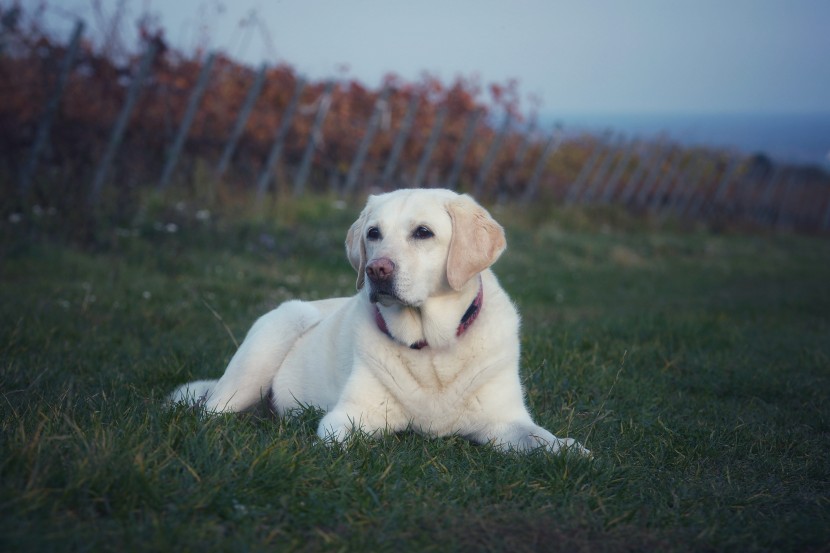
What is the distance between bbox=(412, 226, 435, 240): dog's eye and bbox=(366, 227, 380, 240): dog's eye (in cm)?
18

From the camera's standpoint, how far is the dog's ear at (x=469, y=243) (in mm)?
3566

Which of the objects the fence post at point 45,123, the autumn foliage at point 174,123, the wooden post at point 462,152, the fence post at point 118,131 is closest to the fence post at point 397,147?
the autumn foliage at point 174,123

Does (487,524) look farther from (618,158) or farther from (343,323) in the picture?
(618,158)

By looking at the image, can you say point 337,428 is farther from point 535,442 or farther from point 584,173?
point 584,173

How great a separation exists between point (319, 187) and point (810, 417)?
11.3 m

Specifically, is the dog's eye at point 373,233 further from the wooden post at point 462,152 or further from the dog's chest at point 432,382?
the wooden post at point 462,152

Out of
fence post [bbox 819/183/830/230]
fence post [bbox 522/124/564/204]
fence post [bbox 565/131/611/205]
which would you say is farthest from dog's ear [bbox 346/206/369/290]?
fence post [bbox 819/183/830/230]

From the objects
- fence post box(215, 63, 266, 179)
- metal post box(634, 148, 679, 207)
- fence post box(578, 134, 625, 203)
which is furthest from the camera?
metal post box(634, 148, 679, 207)

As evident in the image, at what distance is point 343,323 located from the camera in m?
4.03

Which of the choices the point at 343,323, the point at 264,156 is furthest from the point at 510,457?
the point at 264,156

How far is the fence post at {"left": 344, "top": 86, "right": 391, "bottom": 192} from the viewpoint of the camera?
47.9 feet

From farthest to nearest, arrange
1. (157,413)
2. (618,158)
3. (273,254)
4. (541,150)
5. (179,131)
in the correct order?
1. (618,158)
2. (541,150)
3. (179,131)
4. (273,254)
5. (157,413)

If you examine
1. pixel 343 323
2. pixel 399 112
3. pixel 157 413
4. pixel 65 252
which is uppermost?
pixel 399 112

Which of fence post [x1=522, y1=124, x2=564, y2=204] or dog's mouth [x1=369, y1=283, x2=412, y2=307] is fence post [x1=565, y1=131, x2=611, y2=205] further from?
dog's mouth [x1=369, y1=283, x2=412, y2=307]
